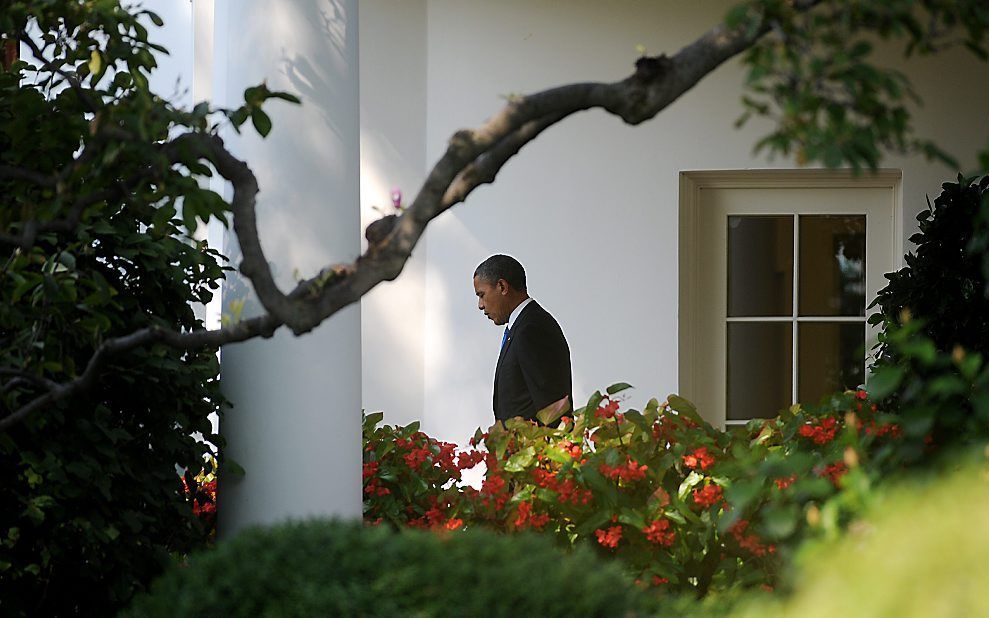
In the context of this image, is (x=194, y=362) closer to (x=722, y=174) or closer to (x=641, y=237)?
(x=641, y=237)

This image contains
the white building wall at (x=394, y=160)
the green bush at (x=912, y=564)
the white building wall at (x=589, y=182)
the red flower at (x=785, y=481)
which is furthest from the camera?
the white building wall at (x=394, y=160)

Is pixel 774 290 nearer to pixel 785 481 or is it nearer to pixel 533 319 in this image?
pixel 533 319

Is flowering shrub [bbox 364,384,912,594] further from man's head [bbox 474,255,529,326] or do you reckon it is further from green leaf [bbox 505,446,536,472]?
man's head [bbox 474,255,529,326]

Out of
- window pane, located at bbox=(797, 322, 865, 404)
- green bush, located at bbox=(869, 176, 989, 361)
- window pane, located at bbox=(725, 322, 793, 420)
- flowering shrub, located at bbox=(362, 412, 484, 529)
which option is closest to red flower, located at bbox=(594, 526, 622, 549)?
flowering shrub, located at bbox=(362, 412, 484, 529)

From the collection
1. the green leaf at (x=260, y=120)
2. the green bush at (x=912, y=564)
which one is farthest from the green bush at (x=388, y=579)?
the green leaf at (x=260, y=120)

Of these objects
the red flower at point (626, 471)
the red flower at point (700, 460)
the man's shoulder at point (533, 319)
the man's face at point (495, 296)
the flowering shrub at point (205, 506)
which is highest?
the man's face at point (495, 296)

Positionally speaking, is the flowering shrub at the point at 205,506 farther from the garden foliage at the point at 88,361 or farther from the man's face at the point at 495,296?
the man's face at the point at 495,296

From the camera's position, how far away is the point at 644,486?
3.49 metres

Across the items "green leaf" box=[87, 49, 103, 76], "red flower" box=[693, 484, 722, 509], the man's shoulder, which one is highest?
"green leaf" box=[87, 49, 103, 76]

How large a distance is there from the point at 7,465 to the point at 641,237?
4168 mm

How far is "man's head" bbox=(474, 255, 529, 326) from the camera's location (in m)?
5.12

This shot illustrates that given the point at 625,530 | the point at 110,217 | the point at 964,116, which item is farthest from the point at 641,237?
the point at 110,217

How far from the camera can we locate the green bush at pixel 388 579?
1990 mm

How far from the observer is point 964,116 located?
21.1 feet
